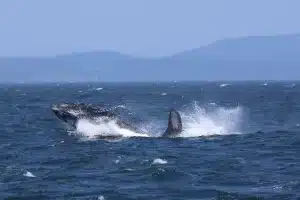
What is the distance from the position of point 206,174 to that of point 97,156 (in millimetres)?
7356

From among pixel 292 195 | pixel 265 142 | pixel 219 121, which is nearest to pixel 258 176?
pixel 292 195

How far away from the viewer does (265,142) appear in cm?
4206

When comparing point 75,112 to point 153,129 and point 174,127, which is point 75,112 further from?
point 153,129

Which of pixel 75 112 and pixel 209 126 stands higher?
pixel 75 112

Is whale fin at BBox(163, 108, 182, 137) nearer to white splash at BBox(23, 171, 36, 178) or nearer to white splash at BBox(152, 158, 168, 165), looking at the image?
white splash at BBox(152, 158, 168, 165)

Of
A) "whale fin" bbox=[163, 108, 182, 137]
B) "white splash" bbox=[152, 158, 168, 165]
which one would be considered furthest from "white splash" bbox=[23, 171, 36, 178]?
"whale fin" bbox=[163, 108, 182, 137]

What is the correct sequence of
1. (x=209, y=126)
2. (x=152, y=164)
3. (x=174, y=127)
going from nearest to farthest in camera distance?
1. (x=152, y=164)
2. (x=174, y=127)
3. (x=209, y=126)

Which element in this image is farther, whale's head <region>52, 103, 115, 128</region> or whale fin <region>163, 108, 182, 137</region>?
whale's head <region>52, 103, 115, 128</region>

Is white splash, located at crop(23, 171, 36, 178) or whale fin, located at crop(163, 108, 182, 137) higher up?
whale fin, located at crop(163, 108, 182, 137)

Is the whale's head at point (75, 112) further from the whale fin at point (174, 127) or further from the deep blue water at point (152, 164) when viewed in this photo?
the whale fin at point (174, 127)

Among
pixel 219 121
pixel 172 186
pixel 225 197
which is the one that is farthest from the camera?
pixel 219 121

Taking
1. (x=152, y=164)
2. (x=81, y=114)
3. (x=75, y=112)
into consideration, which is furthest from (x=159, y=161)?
(x=75, y=112)

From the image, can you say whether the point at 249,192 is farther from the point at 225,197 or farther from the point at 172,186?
the point at 172,186

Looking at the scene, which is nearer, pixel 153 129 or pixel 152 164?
pixel 152 164
